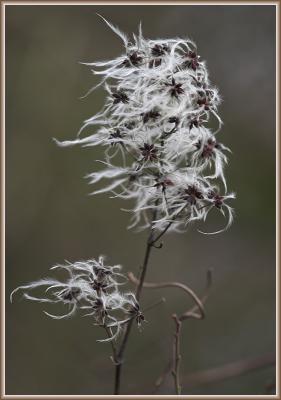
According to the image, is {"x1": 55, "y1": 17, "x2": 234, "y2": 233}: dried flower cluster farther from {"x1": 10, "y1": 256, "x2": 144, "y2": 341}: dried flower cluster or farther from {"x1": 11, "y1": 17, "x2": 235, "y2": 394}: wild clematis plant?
{"x1": 10, "y1": 256, "x2": 144, "y2": 341}: dried flower cluster

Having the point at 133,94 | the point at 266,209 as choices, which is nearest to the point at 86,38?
the point at 266,209

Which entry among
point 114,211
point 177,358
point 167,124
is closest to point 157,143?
point 167,124

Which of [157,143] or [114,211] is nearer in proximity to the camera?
[157,143]

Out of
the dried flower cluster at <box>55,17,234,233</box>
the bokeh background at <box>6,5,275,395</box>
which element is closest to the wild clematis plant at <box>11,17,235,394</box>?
the dried flower cluster at <box>55,17,234,233</box>

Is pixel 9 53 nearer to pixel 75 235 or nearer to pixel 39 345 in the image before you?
pixel 75 235

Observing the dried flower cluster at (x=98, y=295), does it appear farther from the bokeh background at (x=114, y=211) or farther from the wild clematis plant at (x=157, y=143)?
the bokeh background at (x=114, y=211)

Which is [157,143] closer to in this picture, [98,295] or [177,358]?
[98,295]
